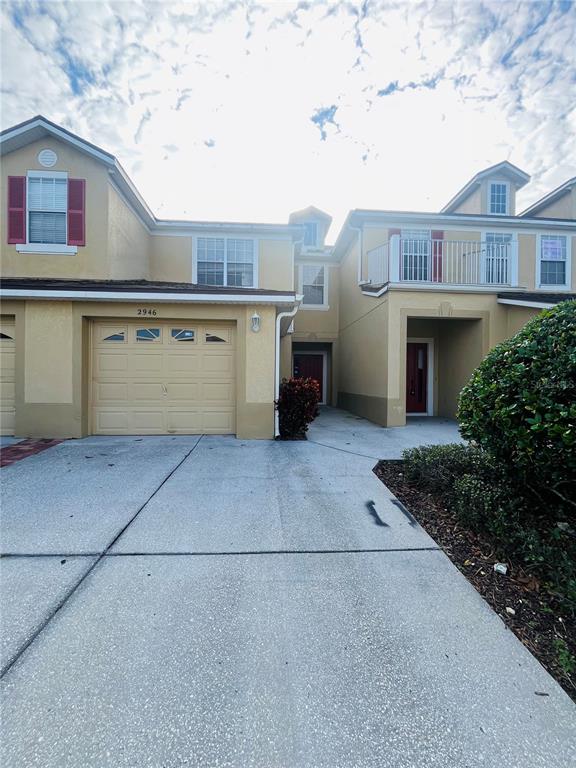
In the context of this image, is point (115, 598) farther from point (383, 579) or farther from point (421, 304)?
point (421, 304)

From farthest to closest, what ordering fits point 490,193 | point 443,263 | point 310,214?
point 310,214, point 490,193, point 443,263

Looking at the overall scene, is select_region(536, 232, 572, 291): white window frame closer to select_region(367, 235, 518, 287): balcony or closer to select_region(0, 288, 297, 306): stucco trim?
select_region(367, 235, 518, 287): balcony

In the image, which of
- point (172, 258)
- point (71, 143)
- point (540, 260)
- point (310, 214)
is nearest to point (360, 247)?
point (310, 214)

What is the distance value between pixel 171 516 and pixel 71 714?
2010mm

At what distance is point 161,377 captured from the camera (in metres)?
7.22

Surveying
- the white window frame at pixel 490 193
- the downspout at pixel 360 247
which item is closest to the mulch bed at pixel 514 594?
the downspout at pixel 360 247

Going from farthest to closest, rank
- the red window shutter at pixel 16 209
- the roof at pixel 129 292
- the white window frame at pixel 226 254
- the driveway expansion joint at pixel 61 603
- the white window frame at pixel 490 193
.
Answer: the white window frame at pixel 490 193
the white window frame at pixel 226 254
the red window shutter at pixel 16 209
the roof at pixel 129 292
the driveway expansion joint at pixel 61 603

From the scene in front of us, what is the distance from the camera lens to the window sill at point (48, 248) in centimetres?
852

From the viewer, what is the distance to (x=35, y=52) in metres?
6.86

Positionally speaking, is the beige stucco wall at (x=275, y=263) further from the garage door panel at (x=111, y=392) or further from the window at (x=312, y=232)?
the garage door panel at (x=111, y=392)

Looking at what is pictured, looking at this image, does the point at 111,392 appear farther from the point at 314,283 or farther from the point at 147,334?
the point at 314,283

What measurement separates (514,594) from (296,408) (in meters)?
5.07

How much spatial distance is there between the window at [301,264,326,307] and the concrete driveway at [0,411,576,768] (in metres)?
11.2

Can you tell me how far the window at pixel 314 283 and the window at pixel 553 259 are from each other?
7.63 meters
